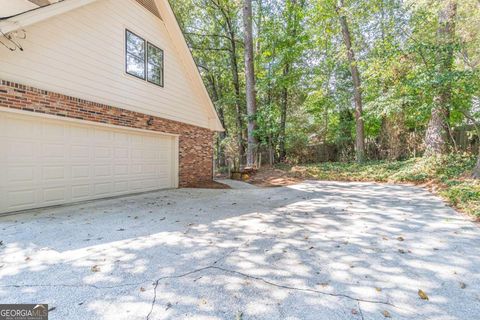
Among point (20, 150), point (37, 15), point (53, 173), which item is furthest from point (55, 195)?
point (37, 15)

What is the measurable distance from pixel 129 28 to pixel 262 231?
690 centimetres

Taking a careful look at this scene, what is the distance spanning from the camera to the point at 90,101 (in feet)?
19.8

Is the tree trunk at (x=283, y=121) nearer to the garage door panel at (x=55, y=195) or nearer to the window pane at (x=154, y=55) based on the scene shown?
the window pane at (x=154, y=55)

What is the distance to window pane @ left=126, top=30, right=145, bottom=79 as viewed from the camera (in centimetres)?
716

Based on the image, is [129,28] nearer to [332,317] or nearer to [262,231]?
[262,231]

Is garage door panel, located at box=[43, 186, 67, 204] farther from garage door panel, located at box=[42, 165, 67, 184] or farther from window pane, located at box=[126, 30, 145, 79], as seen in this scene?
window pane, located at box=[126, 30, 145, 79]

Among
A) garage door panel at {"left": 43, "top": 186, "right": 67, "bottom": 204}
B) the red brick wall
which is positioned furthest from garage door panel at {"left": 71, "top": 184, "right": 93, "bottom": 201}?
the red brick wall

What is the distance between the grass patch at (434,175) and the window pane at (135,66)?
7.29 metres

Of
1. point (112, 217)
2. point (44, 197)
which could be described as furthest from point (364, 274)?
point (44, 197)

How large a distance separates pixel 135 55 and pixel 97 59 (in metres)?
1.41

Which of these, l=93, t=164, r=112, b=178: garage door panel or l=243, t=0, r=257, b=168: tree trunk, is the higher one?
l=243, t=0, r=257, b=168: tree trunk

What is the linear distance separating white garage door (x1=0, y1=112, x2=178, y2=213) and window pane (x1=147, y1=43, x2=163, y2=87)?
5.92ft

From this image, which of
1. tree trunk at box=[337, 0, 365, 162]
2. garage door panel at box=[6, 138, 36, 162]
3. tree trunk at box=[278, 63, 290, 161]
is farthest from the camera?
tree trunk at box=[278, 63, 290, 161]

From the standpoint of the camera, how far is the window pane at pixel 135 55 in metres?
7.16
